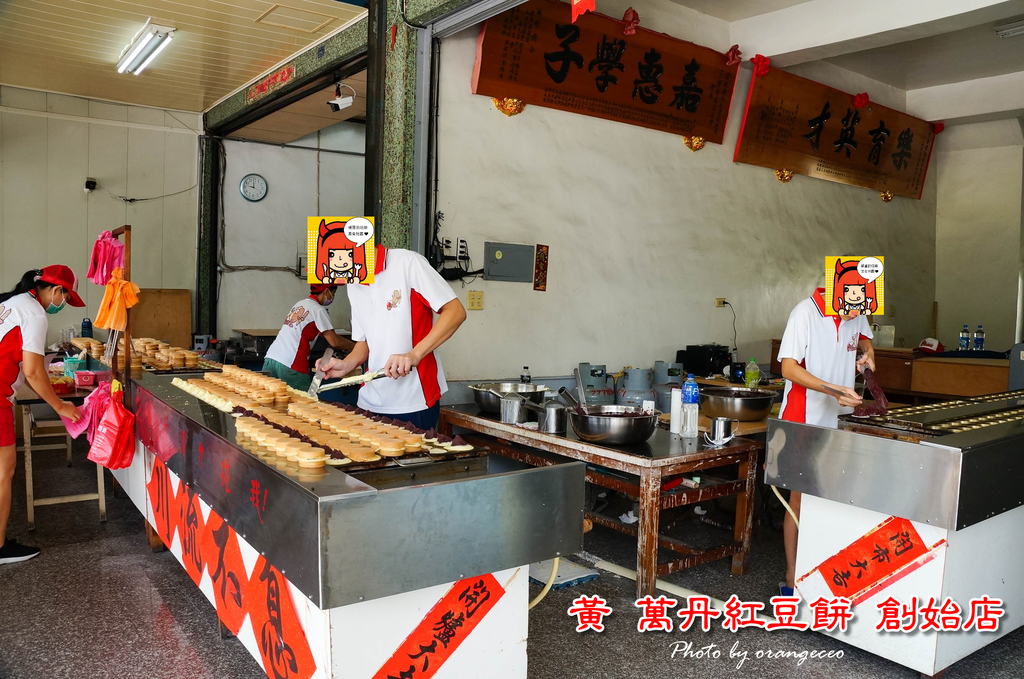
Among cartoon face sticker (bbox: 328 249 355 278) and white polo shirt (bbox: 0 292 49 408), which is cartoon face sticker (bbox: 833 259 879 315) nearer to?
cartoon face sticker (bbox: 328 249 355 278)

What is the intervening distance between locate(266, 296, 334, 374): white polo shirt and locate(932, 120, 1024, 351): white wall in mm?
7100

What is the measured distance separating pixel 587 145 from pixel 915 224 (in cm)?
491

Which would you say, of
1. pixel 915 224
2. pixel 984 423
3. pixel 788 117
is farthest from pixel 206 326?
pixel 915 224

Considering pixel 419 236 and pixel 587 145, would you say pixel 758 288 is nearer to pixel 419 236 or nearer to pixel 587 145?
pixel 587 145

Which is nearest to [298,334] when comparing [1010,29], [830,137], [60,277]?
[60,277]

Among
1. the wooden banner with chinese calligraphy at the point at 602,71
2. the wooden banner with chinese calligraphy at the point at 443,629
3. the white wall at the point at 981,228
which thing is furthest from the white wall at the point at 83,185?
the white wall at the point at 981,228

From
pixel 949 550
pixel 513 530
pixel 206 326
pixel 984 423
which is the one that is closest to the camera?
pixel 513 530

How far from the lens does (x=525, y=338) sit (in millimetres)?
5043

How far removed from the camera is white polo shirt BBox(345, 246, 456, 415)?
340cm

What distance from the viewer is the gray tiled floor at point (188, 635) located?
2783 millimetres

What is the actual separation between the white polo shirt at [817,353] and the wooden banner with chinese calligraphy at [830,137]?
2.91m

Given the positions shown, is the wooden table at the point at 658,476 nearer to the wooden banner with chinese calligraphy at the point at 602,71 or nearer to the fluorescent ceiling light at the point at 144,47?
the wooden banner with chinese calligraphy at the point at 602,71

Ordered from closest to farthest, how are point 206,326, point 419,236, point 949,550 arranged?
point 949,550, point 419,236, point 206,326

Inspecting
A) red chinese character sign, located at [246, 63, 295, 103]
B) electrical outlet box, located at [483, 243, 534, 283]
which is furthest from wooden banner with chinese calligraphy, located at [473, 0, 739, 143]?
red chinese character sign, located at [246, 63, 295, 103]
